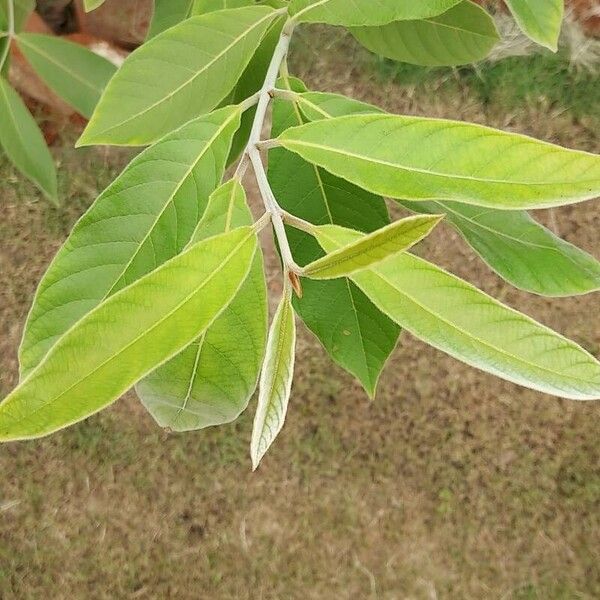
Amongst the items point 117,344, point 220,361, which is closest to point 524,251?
point 220,361

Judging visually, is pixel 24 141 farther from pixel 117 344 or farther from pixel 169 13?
pixel 117 344

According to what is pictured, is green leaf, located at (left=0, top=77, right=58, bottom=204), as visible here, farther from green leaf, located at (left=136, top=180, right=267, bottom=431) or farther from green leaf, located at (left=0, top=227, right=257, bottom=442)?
green leaf, located at (left=0, top=227, right=257, bottom=442)

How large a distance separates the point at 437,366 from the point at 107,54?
933 mm

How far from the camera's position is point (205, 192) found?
686 millimetres

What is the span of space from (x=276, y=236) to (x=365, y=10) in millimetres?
223

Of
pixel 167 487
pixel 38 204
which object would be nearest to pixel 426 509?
pixel 167 487

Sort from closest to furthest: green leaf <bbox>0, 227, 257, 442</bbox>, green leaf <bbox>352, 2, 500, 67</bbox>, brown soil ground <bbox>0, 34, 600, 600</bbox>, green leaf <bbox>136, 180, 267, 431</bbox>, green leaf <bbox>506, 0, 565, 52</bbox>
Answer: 1. green leaf <bbox>0, 227, 257, 442</bbox>
2. green leaf <bbox>136, 180, 267, 431</bbox>
3. green leaf <bbox>506, 0, 565, 52</bbox>
4. green leaf <bbox>352, 2, 500, 67</bbox>
5. brown soil ground <bbox>0, 34, 600, 600</bbox>

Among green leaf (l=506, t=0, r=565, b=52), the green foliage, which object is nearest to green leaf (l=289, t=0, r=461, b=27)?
the green foliage

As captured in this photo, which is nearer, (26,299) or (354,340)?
(354,340)

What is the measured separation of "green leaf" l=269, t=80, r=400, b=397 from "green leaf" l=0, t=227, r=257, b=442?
278 millimetres

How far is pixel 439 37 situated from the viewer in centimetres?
91

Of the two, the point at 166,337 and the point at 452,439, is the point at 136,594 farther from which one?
the point at 166,337

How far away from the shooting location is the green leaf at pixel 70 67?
1.06 m

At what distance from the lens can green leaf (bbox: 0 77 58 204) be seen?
1019mm
